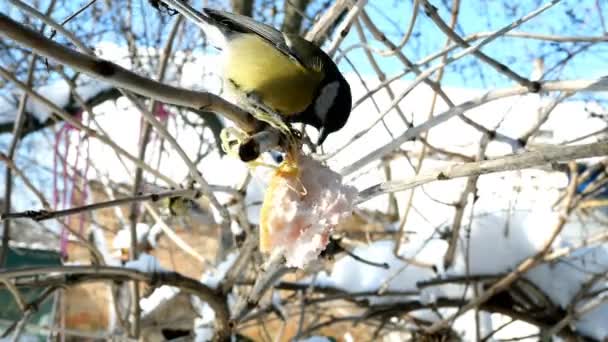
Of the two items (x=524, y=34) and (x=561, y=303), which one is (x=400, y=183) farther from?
(x=561, y=303)

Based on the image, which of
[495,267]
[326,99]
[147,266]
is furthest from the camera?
[495,267]

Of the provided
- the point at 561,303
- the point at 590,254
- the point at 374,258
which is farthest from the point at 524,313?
the point at 374,258

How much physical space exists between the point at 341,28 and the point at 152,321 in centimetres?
173

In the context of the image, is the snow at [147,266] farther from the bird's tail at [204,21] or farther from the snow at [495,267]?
the snow at [495,267]

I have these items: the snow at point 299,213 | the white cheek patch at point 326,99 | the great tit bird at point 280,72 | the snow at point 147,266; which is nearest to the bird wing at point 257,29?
the great tit bird at point 280,72

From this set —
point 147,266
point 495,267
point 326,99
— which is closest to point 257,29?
point 326,99

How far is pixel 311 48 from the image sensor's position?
188 centimetres

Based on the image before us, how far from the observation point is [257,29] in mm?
1809

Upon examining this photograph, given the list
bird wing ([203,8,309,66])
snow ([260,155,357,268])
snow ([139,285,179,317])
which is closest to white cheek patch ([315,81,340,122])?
bird wing ([203,8,309,66])

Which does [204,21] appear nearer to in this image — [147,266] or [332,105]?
[332,105]

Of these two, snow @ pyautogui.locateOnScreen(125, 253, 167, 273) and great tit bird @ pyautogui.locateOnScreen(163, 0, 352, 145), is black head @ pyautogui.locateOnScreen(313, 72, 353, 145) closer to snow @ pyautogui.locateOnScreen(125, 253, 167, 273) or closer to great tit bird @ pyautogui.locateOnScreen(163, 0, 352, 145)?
great tit bird @ pyautogui.locateOnScreen(163, 0, 352, 145)

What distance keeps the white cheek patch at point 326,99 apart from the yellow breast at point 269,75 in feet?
0.10

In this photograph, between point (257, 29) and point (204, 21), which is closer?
point (204, 21)

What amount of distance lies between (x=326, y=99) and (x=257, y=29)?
1.00ft
